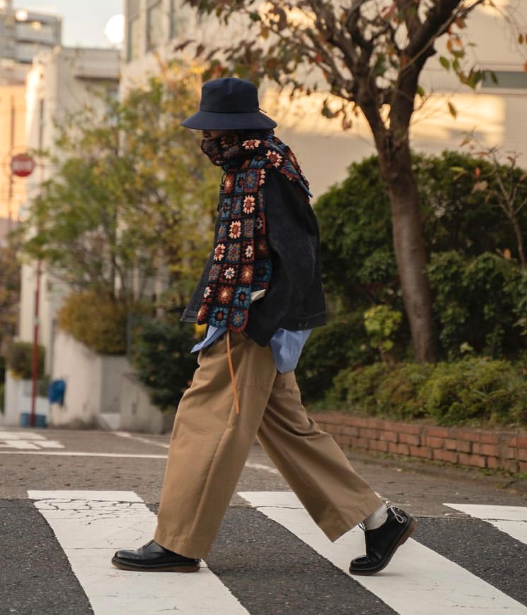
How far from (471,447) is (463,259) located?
10.2ft

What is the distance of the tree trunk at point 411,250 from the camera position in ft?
40.0

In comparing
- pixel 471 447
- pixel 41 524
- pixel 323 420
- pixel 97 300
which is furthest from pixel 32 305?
pixel 41 524

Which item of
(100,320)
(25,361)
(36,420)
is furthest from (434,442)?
(25,361)

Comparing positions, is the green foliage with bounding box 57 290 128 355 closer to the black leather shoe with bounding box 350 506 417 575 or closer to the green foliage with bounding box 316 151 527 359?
the green foliage with bounding box 316 151 527 359

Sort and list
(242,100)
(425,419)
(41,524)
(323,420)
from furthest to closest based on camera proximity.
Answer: (323,420) < (425,419) < (41,524) < (242,100)

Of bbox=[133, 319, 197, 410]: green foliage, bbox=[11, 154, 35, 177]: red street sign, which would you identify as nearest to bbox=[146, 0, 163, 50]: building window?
bbox=[11, 154, 35, 177]: red street sign

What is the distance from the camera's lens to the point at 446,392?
10.6 m

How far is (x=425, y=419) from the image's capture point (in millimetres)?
11141

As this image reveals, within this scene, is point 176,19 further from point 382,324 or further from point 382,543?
point 382,543

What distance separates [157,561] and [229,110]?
181 centimetres

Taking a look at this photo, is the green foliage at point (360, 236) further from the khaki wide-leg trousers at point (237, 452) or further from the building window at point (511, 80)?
the khaki wide-leg trousers at point (237, 452)

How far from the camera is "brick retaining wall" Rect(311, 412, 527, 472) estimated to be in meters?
9.28

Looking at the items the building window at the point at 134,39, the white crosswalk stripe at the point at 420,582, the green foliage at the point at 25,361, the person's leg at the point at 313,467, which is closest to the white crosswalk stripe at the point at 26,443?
the white crosswalk stripe at the point at 420,582

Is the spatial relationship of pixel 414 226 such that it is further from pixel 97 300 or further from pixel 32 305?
pixel 32 305
